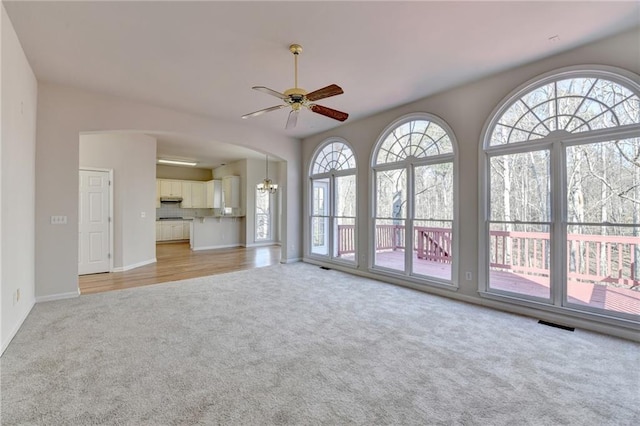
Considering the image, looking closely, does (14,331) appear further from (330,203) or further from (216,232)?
(216,232)

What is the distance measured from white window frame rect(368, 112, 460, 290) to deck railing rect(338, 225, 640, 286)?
0.24 meters

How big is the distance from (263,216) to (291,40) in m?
7.69

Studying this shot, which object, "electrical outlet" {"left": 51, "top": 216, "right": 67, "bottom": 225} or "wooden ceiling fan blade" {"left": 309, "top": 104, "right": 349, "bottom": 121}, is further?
"electrical outlet" {"left": 51, "top": 216, "right": 67, "bottom": 225}

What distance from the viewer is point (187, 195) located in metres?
10.8

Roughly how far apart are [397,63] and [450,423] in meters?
3.44

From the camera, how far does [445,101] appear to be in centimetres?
423

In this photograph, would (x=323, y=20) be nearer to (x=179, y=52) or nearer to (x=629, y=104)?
(x=179, y=52)

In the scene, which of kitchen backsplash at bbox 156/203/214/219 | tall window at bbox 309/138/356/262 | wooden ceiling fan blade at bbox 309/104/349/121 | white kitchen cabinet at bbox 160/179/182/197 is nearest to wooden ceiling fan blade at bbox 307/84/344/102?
wooden ceiling fan blade at bbox 309/104/349/121

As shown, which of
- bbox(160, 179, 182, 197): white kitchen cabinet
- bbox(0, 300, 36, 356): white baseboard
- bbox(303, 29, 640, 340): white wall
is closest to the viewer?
bbox(0, 300, 36, 356): white baseboard

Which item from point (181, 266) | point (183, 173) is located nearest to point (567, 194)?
point (181, 266)

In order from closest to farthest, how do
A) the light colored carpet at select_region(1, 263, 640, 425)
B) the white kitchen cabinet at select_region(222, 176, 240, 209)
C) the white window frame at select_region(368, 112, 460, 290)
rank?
the light colored carpet at select_region(1, 263, 640, 425) < the white window frame at select_region(368, 112, 460, 290) < the white kitchen cabinet at select_region(222, 176, 240, 209)

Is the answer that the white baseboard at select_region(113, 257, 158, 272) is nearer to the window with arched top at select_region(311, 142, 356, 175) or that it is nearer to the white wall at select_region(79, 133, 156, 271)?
the white wall at select_region(79, 133, 156, 271)

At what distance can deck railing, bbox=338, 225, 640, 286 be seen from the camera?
298 centimetres

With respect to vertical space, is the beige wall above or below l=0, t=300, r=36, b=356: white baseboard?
above
